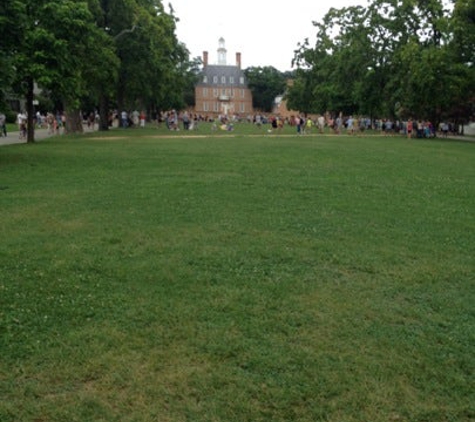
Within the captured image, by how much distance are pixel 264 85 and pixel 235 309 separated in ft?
447

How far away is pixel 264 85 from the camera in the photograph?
138 meters

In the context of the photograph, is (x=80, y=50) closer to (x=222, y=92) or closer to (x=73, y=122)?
(x=73, y=122)

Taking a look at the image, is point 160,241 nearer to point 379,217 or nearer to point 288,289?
point 288,289

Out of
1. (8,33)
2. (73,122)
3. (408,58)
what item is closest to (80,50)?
(8,33)

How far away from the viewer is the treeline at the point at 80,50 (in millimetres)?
17938

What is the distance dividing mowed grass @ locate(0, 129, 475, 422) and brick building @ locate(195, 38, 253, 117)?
129 metres

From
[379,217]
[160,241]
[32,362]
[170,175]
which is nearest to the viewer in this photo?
[32,362]

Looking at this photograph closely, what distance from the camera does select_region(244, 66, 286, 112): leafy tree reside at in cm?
13738

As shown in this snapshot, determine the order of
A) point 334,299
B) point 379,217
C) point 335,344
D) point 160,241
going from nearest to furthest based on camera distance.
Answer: point 335,344 < point 334,299 < point 160,241 < point 379,217

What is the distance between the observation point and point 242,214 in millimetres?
9711

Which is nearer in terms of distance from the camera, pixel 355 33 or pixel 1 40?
pixel 1 40

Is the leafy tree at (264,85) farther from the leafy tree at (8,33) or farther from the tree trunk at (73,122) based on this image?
the leafy tree at (8,33)

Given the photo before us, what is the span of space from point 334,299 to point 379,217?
14.5 feet

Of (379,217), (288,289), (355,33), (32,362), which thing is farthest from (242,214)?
(355,33)
